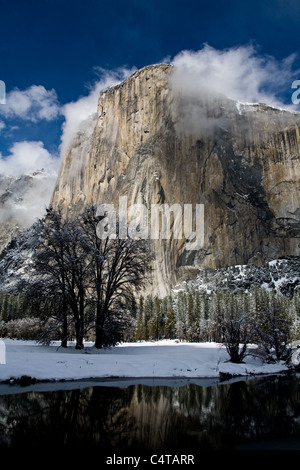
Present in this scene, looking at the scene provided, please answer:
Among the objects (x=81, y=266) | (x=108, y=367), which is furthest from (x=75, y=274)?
(x=108, y=367)

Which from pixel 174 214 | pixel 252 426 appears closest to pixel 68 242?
pixel 252 426

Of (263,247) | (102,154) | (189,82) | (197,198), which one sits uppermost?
(189,82)

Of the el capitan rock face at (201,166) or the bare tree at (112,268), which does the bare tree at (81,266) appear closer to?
the bare tree at (112,268)

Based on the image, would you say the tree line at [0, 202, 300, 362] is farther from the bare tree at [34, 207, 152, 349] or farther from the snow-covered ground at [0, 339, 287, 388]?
the snow-covered ground at [0, 339, 287, 388]

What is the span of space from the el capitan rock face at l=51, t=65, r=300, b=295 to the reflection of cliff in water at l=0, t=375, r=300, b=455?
93832 mm

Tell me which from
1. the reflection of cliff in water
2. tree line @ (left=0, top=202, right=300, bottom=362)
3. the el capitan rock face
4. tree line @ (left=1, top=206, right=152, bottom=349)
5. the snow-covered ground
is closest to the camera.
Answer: the reflection of cliff in water

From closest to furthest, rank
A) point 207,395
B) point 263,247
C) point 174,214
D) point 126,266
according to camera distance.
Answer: point 207,395
point 126,266
point 174,214
point 263,247

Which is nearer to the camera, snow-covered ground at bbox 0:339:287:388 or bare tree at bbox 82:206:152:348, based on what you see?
snow-covered ground at bbox 0:339:287:388

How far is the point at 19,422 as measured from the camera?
5.31 m

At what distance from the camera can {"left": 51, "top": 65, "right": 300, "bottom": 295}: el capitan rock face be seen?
4375 inches

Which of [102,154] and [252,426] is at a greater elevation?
[102,154]
